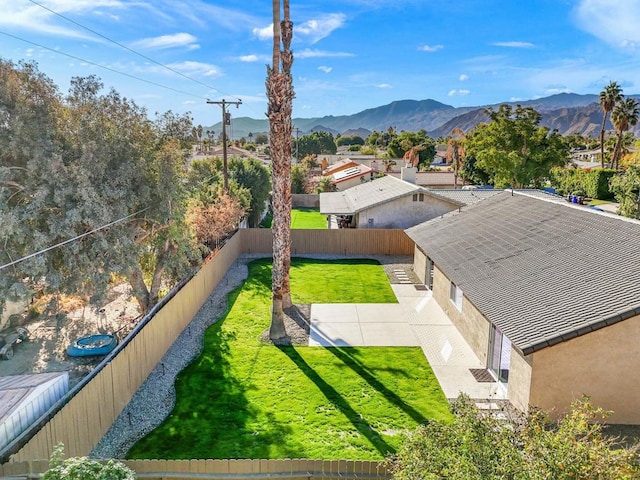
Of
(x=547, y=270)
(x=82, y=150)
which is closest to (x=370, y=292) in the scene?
(x=547, y=270)

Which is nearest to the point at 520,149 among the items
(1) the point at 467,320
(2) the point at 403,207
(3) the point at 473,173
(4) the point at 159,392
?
(3) the point at 473,173

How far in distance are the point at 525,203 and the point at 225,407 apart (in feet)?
50.5

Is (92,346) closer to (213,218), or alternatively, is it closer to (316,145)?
(213,218)

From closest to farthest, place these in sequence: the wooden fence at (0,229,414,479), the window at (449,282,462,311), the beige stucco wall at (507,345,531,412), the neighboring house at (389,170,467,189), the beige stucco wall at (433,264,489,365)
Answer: the wooden fence at (0,229,414,479)
the beige stucco wall at (507,345,531,412)
the beige stucco wall at (433,264,489,365)
the window at (449,282,462,311)
the neighboring house at (389,170,467,189)

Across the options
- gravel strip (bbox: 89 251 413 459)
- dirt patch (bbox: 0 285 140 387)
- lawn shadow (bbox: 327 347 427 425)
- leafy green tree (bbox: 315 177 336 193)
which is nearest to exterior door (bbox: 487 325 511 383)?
lawn shadow (bbox: 327 347 427 425)

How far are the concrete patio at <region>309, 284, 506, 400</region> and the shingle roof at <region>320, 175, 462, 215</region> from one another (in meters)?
9.17

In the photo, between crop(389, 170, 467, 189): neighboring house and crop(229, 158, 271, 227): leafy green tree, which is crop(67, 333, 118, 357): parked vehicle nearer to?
crop(229, 158, 271, 227): leafy green tree

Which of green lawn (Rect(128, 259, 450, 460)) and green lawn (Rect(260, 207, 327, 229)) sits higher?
green lawn (Rect(260, 207, 327, 229))

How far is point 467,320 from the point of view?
1564cm

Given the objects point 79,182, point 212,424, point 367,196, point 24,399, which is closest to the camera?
point 24,399

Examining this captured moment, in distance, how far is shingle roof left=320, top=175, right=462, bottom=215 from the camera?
93.8ft

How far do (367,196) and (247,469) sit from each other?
26.8 meters

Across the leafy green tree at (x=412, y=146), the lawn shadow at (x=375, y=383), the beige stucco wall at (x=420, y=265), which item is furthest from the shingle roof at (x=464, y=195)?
the leafy green tree at (x=412, y=146)

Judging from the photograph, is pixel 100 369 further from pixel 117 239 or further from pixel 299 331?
pixel 299 331
